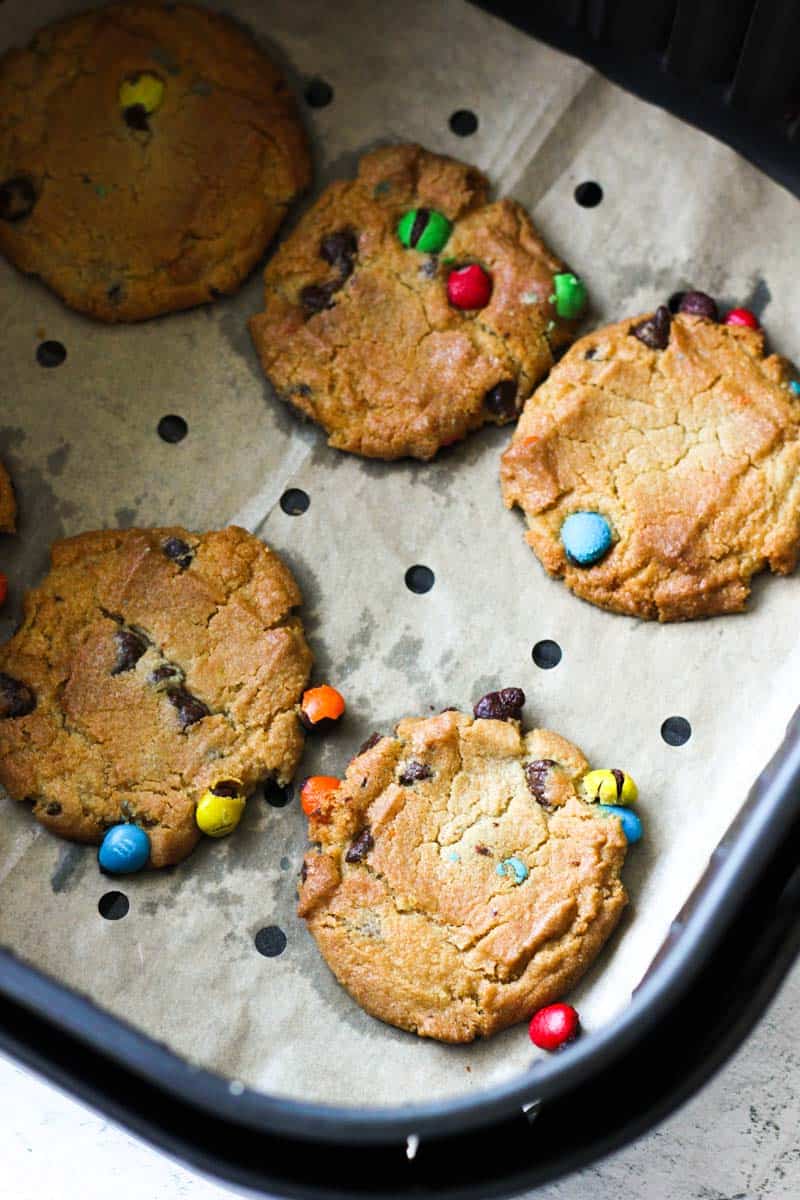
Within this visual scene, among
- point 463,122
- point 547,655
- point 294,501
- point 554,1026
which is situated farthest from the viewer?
point 463,122

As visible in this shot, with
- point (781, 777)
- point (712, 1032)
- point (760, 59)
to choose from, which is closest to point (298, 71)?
point (760, 59)

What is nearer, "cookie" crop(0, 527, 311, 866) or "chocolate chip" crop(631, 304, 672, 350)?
"cookie" crop(0, 527, 311, 866)

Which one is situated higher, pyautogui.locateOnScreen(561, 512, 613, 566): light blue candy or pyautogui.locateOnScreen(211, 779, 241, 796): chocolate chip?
pyautogui.locateOnScreen(561, 512, 613, 566): light blue candy

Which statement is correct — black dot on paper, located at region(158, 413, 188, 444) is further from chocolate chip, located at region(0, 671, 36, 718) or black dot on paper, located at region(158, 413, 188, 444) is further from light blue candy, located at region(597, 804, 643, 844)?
light blue candy, located at region(597, 804, 643, 844)

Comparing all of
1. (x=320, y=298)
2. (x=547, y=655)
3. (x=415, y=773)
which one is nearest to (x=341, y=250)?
(x=320, y=298)

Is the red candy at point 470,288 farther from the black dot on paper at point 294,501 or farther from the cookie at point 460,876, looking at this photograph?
the cookie at point 460,876

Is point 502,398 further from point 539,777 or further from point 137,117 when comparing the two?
point 137,117

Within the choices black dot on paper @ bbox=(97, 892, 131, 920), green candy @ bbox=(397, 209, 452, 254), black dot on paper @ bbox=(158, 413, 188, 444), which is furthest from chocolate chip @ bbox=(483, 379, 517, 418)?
black dot on paper @ bbox=(97, 892, 131, 920)
